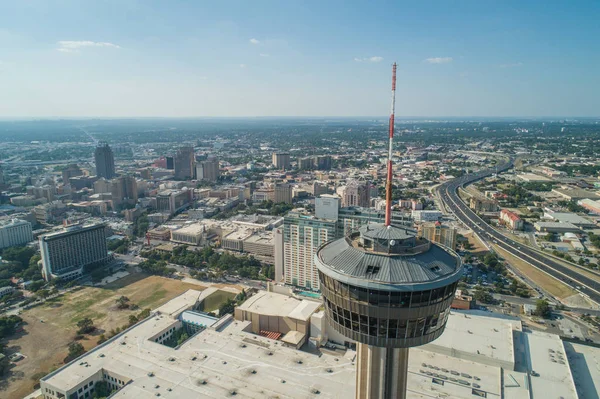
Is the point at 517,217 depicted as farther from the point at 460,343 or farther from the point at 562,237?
the point at 460,343

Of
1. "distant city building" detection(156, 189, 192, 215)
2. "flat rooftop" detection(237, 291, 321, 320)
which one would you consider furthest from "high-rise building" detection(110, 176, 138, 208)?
"flat rooftop" detection(237, 291, 321, 320)

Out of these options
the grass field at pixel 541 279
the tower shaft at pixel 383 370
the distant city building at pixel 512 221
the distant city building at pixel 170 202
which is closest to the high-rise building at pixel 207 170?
the distant city building at pixel 170 202

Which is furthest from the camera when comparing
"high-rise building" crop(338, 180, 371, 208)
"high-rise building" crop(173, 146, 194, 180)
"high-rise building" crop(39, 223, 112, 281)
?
"high-rise building" crop(173, 146, 194, 180)

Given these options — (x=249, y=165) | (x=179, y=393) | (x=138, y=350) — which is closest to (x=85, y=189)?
(x=249, y=165)

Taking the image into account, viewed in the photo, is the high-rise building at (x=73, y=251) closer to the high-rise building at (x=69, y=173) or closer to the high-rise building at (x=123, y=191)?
the high-rise building at (x=123, y=191)

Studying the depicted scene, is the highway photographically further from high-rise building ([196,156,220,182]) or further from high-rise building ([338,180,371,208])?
high-rise building ([196,156,220,182])

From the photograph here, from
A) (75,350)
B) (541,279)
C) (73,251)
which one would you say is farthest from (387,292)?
(73,251)
